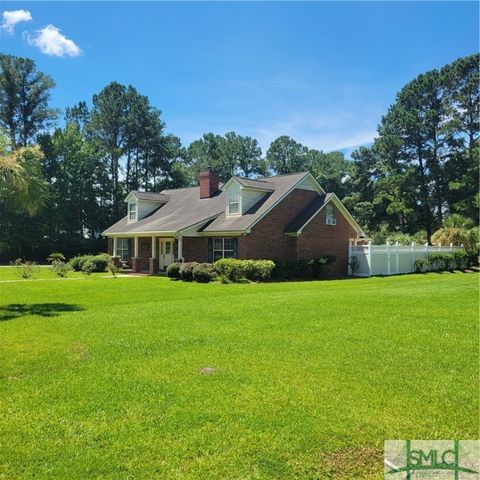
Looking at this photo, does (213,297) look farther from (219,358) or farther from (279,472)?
(279,472)

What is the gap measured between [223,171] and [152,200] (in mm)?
32607

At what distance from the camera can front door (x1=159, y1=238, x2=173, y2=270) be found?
29631 mm

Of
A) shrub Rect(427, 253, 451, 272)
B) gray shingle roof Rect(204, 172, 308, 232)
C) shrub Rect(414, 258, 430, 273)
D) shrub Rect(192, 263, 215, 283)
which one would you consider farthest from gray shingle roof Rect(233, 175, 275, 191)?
shrub Rect(427, 253, 451, 272)

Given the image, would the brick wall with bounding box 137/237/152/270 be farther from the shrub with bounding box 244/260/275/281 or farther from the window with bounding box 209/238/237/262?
the shrub with bounding box 244/260/275/281

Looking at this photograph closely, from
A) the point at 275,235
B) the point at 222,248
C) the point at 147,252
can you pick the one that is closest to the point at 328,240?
the point at 275,235

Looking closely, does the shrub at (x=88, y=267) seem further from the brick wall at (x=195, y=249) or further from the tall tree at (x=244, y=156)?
the tall tree at (x=244, y=156)

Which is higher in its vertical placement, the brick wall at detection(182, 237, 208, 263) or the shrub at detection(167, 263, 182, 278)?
the brick wall at detection(182, 237, 208, 263)

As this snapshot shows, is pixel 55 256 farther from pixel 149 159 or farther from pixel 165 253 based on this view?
pixel 149 159

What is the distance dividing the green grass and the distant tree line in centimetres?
3344

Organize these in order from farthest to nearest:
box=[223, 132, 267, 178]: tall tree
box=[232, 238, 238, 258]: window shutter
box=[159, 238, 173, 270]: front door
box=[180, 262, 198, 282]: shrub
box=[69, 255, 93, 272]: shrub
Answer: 1. box=[223, 132, 267, 178]: tall tree
2. box=[69, 255, 93, 272]: shrub
3. box=[159, 238, 173, 270]: front door
4. box=[232, 238, 238, 258]: window shutter
5. box=[180, 262, 198, 282]: shrub

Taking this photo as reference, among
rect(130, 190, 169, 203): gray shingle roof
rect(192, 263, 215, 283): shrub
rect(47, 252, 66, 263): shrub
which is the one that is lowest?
rect(192, 263, 215, 283): shrub

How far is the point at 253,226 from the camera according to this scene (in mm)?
25391

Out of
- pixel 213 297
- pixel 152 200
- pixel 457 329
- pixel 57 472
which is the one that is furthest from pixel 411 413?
pixel 152 200

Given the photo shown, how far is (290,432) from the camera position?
4.60 metres
